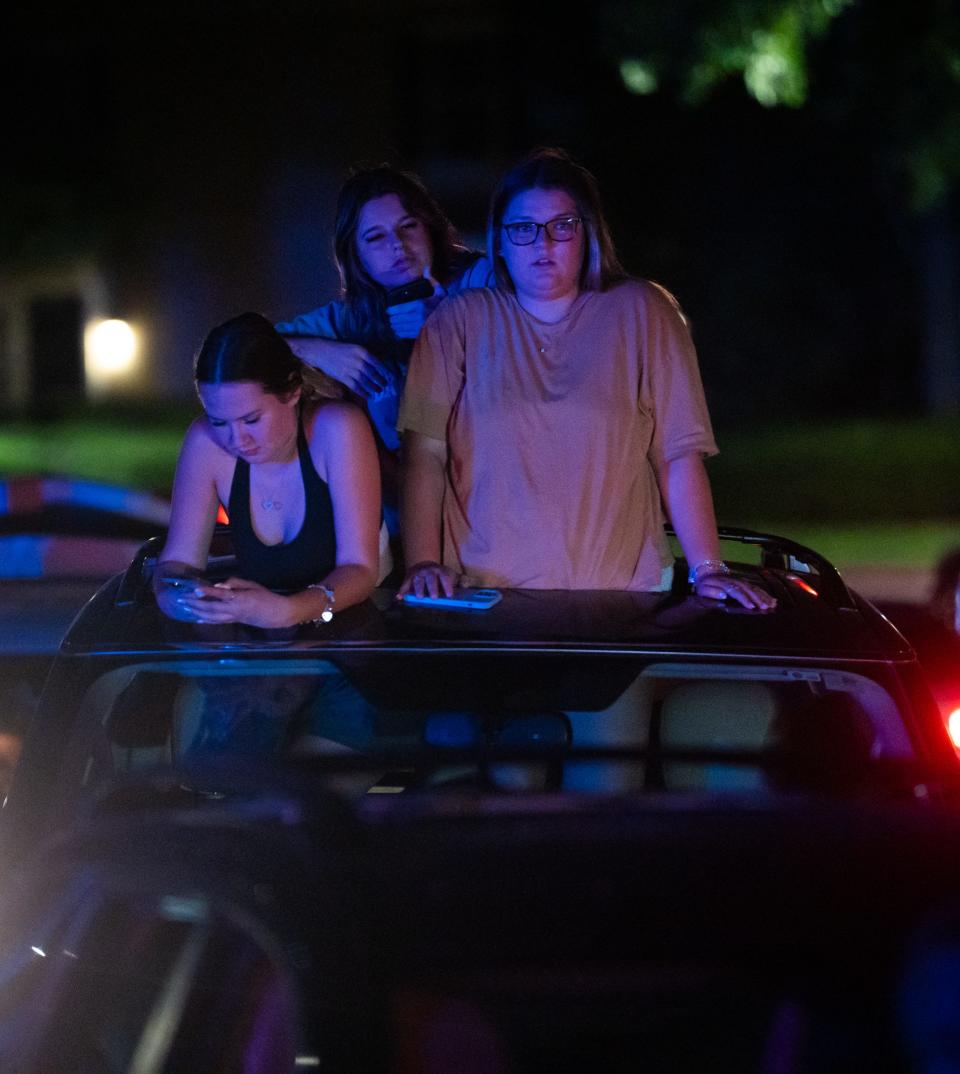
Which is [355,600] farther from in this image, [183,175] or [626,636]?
[183,175]

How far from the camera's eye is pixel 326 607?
3.22 m

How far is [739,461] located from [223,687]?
16076mm

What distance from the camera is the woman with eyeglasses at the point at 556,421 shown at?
141 inches

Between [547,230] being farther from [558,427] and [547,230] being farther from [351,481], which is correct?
[351,481]

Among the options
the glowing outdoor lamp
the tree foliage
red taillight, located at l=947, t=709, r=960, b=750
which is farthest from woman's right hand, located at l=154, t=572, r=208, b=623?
the glowing outdoor lamp

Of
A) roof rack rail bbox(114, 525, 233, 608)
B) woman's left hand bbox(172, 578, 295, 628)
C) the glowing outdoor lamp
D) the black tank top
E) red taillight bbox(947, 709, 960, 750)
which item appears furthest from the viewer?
the glowing outdoor lamp

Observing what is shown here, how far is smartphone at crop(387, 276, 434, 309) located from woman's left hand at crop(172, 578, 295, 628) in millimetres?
1299

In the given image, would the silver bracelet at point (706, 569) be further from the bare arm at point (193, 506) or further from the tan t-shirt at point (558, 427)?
the bare arm at point (193, 506)

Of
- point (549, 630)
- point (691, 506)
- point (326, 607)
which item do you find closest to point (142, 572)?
point (326, 607)

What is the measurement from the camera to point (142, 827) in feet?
7.07

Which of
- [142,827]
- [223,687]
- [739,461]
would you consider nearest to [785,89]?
[739,461]

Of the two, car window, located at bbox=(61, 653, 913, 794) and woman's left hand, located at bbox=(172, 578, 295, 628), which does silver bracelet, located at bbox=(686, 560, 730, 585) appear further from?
woman's left hand, located at bbox=(172, 578, 295, 628)

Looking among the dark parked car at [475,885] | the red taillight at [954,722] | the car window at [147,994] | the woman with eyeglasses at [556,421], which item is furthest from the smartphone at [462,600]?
the red taillight at [954,722]

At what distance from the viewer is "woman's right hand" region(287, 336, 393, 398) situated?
13.5 ft
